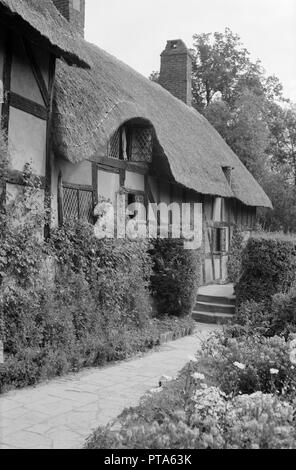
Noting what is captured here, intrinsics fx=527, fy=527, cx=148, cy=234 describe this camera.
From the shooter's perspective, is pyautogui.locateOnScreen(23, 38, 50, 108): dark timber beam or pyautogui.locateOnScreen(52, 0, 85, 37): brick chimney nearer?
pyautogui.locateOnScreen(23, 38, 50, 108): dark timber beam

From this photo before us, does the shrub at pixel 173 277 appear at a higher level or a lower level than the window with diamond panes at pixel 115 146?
lower

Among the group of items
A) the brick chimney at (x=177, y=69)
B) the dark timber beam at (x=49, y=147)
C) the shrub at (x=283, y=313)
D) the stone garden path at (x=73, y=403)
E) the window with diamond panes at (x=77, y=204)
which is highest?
the brick chimney at (x=177, y=69)

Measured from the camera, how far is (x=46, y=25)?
7.20 meters

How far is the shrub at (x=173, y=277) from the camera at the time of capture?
10.7 meters

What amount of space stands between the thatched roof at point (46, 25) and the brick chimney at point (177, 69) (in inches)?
515

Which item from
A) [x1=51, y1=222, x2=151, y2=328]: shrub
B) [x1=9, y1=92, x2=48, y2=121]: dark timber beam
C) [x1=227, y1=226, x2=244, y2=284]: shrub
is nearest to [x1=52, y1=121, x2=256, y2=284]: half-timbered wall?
[x1=227, y1=226, x2=244, y2=284]: shrub

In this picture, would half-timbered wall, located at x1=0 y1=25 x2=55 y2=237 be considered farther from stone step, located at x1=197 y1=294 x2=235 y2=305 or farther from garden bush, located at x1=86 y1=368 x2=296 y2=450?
stone step, located at x1=197 y1=294 x2=235 y2=305

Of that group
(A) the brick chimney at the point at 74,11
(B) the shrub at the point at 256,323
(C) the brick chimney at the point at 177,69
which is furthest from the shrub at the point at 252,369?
(C) the brick chimney at the point at 177,69

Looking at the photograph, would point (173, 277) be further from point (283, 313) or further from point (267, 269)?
point (283, 313)

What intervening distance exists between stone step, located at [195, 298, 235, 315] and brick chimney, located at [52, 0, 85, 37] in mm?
7129

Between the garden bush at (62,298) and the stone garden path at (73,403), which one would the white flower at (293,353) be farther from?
the garden bush at (62,298)

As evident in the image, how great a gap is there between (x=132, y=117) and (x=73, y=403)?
6.40 meters

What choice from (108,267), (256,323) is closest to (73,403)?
(108,267)

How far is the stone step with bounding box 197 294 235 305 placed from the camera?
12.7 m
